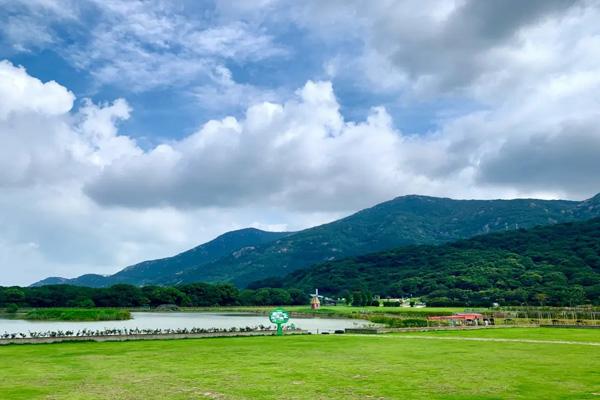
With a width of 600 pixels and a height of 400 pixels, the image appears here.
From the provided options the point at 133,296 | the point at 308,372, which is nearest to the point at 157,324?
the point at 308,372

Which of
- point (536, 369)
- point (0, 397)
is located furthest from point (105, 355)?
point (536, 369)

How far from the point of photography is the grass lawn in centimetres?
2120

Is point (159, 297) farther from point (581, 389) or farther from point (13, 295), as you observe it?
point (581, 389)

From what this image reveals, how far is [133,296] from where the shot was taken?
171 metres

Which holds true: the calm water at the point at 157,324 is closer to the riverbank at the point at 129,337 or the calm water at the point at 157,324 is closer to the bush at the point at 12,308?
the riverbank at the point at 129,337

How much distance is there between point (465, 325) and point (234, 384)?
171 feet

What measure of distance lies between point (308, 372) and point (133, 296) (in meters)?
155

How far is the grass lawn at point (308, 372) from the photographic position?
2120 cm

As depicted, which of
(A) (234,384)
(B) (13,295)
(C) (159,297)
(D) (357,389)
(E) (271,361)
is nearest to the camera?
(D) (357,389)

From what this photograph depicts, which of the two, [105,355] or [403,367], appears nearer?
[403,367]

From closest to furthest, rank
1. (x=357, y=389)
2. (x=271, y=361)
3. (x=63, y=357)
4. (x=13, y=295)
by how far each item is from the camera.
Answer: (x=357, y=389) < (x=271, y=361) < (x=63, y=357) < (x=13, y=295)

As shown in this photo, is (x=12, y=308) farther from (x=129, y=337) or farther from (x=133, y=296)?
(x=129, y=337)

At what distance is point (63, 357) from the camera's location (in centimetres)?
3509

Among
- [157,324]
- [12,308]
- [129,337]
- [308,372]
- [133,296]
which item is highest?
[133,296]
